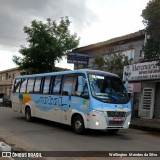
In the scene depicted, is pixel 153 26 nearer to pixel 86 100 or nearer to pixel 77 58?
pixel 86 100

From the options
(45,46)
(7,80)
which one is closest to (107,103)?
(45,46)

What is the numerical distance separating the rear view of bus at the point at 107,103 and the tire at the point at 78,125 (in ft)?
2.13

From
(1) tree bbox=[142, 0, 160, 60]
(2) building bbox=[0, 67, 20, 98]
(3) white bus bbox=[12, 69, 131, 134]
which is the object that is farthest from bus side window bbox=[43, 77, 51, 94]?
(2) building bbox=[0, 67, 20, 98]

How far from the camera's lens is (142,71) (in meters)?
20.7

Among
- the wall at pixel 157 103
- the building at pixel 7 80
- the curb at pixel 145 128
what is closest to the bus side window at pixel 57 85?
the curb at pixel 145 128

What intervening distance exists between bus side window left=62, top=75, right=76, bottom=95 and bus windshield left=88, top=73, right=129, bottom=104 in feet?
3.31

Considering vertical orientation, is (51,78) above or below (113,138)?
above

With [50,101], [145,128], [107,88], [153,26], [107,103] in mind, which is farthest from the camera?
[145,128]

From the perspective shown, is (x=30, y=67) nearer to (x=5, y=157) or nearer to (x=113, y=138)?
(x=113, y=138)

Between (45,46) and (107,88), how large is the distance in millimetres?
16775

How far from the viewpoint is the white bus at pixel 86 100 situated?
12.2 m

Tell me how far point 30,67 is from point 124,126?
18.4m

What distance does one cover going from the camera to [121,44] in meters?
24.4

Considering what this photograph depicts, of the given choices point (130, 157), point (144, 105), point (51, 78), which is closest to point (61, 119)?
point (51, 78)
